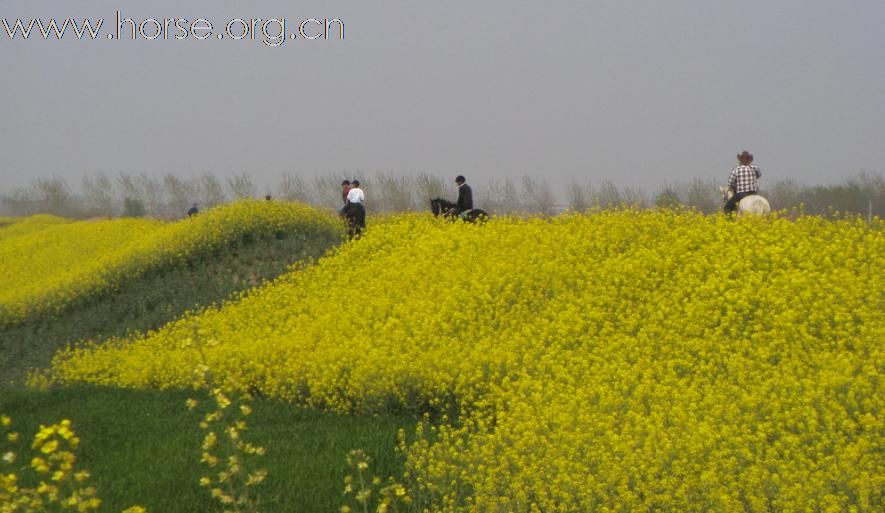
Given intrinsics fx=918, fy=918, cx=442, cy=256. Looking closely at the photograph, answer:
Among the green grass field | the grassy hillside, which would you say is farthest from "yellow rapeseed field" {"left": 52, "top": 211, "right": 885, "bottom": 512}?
the grassy hillside

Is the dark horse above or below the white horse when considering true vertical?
below

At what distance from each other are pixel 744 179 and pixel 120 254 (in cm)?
1523

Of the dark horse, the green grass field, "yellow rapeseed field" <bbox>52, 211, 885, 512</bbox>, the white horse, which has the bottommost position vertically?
the green grass field

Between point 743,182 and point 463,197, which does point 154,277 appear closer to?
point 463,197

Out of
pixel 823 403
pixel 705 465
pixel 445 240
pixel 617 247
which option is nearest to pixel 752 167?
pixel 617 247

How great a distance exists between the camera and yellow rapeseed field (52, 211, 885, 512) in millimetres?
7262

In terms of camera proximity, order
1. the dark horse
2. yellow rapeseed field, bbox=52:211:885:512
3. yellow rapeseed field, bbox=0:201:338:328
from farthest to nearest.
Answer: yellow rapeseed field, bbox=0:201:338:328 → the dark horse → yellow rapeseed field, bbox=52:211:885:512

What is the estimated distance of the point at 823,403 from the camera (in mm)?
8273

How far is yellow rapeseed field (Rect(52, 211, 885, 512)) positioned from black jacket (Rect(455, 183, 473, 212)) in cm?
354

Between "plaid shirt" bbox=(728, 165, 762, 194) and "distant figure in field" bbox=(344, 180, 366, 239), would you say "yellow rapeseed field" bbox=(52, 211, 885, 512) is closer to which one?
"plaid shirt" bbox=(728, 165, 762, 194)

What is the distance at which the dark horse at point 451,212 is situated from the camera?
20609mm

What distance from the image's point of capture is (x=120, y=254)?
2302 centimetres

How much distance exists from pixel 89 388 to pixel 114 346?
419 cm

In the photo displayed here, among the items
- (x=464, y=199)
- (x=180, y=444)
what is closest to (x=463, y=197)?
Answer: (x=464, y=199)
